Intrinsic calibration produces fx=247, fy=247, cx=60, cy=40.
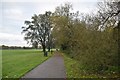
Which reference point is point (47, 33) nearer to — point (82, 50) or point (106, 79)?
point (82, 50)

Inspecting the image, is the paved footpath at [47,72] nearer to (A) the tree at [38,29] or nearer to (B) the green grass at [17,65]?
(B) the green grass at [17,65]

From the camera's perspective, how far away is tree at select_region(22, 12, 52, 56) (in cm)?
8469

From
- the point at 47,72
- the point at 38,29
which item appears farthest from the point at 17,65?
the point at 38,29

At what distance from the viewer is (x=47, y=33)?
86.2 metres

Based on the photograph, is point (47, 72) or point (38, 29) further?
point (38, 29)

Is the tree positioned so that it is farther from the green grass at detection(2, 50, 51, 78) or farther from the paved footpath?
the paved footpath

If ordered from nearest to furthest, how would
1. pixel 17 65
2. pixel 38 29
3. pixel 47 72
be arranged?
pixel 47 72 < pixel 17 65 < pixel 38 29

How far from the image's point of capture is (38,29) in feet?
280

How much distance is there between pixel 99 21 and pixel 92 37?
4.51 feet

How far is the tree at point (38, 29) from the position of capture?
278 feet

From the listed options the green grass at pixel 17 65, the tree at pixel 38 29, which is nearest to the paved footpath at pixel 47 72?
the green grass at pixel 17 65

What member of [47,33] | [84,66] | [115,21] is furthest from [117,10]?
[47,33]

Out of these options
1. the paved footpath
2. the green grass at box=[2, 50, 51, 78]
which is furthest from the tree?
the paved footpath

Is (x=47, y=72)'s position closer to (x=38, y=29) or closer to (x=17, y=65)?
(x=17, y=65)
